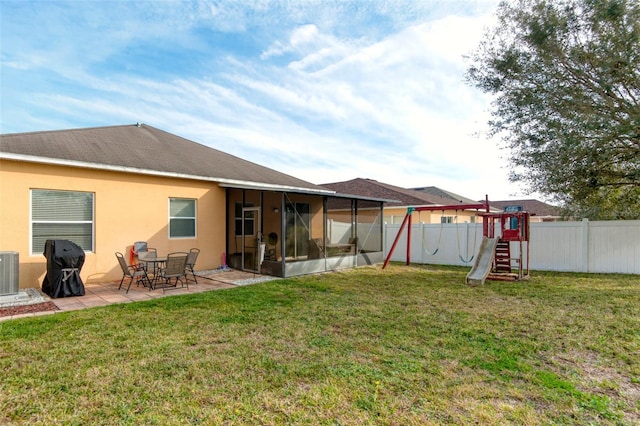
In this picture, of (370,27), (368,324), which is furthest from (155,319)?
(370,27)

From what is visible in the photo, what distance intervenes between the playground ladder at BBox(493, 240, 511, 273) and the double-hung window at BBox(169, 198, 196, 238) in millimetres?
8855

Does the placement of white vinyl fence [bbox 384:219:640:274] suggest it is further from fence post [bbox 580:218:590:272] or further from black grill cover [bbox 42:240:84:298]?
black grill cover [bbox 42:240:84:298]

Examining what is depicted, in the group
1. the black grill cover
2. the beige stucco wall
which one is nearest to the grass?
the black grill cover

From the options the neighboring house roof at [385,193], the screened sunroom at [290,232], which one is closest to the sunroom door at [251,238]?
the screened sunroom at [290,232]

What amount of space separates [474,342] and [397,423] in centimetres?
218

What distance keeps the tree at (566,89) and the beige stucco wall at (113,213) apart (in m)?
9.17

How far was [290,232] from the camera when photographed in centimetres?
931

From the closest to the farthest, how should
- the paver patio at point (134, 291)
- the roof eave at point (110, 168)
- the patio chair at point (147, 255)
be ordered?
the paver patio at point (134, 291), the roof eave at point (110, 168), the patio chair at point (147, 255)

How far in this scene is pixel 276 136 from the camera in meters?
15.2

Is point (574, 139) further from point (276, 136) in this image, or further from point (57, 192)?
point (57, 192)

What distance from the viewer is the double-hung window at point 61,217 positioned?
23.8 ft

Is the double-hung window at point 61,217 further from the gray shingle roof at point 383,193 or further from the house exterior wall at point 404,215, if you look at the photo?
the house exterior wall at point 404,215

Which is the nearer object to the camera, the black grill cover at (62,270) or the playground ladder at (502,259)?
the black grill cover at (62,270)

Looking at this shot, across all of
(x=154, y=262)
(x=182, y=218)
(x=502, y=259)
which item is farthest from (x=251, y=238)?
(x=502, y=259)
